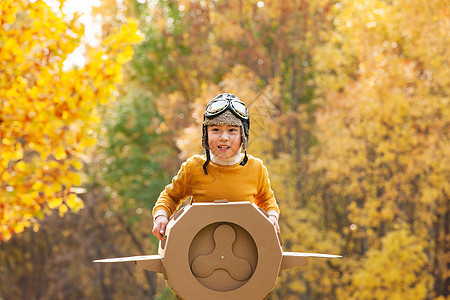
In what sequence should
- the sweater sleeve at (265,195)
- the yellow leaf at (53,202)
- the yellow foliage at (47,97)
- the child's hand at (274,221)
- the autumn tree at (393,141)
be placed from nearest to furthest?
the child's hand at (274,221), the sweater sleeve at (265,195), the yellow foliage at (47,97), the yellow leaf at (53,202), the autumn tree at (393,141)

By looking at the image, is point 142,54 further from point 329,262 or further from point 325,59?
point 329,262

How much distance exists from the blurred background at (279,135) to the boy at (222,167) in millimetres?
2514

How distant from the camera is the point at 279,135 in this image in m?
16.1

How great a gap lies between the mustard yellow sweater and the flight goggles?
0.80 feet

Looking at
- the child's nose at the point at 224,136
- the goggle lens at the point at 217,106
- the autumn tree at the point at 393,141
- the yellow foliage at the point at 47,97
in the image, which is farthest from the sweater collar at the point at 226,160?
the autumn tree at the point at 393,141

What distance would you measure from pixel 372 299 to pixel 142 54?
33.3 feet

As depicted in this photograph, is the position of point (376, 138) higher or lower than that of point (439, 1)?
lower

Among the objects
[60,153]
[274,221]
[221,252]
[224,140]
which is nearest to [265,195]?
[274,221]

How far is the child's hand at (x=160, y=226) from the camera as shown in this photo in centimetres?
317

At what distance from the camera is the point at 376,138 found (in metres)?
14.0

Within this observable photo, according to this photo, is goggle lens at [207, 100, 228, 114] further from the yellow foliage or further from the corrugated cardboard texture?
the yellow foliage

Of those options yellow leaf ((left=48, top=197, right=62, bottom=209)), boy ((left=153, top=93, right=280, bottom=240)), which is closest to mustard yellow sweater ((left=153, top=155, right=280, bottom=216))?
boy ((left=153, top=93, right=280, bottom=240))

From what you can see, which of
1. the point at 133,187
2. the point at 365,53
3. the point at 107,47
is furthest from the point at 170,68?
the point at 107,47

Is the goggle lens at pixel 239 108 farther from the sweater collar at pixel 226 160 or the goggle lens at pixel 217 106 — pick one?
the sweater collar at pixel 226 160
